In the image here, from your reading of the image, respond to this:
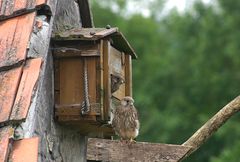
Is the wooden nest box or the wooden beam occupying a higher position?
the wooden beam

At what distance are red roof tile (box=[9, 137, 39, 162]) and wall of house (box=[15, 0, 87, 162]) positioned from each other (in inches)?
3.8

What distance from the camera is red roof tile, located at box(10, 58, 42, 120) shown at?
17.2ft

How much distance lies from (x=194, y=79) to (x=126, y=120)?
97.8 feet

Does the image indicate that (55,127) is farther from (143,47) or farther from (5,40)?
(143,47)

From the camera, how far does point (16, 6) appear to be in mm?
5781

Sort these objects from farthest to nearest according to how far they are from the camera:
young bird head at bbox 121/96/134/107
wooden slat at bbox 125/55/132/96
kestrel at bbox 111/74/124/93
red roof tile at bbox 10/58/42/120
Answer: young bird head at bbox 121/96/134/107 → wooden slat at bbox 125/55/132/96 → kestrel at bbox 111/74/124/93 → red roof tile at bbox 10/58/42/120

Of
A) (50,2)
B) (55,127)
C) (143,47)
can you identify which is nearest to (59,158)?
(55,127)

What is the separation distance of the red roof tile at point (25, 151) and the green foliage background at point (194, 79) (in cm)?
2694

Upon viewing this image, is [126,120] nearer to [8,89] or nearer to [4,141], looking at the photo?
[8,89]

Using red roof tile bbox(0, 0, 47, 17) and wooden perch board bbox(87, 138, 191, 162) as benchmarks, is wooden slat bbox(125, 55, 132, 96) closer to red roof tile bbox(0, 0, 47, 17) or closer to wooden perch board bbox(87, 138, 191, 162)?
wooden perch board bbox(87, 138, 191, 162)

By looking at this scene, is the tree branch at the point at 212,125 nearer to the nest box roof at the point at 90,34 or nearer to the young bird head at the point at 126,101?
the young bird head at the point at 126,101

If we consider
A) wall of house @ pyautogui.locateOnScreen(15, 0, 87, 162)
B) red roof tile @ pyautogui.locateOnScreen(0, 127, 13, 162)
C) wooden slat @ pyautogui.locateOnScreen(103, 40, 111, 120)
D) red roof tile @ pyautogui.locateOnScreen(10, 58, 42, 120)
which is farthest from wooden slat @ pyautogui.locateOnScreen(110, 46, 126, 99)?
red roof tile @ pyautogui.locateOnScreen(0, 127, 13, 162)

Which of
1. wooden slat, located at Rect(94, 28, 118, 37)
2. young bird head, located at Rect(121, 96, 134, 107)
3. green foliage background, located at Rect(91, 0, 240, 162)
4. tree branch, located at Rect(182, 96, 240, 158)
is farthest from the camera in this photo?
green foliage background, located at Rect(91, 0, 240, 162)

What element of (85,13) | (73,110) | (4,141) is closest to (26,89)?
(4,141)
